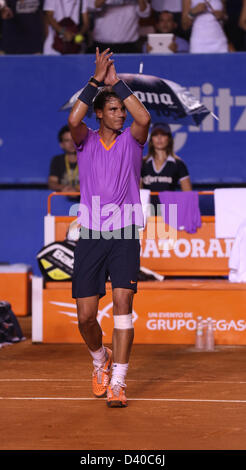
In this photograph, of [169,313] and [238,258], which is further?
[238,258]

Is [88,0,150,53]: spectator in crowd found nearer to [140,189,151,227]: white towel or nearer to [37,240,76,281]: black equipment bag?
[140,189,151,227]: white towel

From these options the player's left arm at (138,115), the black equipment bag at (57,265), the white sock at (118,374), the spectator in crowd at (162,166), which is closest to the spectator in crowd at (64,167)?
the spectator in crowd at (162,166)

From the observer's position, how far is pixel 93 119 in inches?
456

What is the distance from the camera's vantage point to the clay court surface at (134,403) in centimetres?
434

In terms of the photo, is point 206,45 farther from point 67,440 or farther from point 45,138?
point 67,440

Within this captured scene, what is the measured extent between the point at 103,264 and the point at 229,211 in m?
3.97

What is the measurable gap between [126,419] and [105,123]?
209 cm

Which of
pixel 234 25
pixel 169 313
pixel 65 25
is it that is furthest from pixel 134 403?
pixel 234 25

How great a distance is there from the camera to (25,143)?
1199 cm

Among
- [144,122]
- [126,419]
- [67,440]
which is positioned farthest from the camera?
[144,122]

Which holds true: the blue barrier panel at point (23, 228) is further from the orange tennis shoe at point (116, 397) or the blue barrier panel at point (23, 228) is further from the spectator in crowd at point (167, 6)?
the orange tennis shoe at point (116, 397)

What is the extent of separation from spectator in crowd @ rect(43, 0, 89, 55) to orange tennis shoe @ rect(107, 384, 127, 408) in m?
7.95
